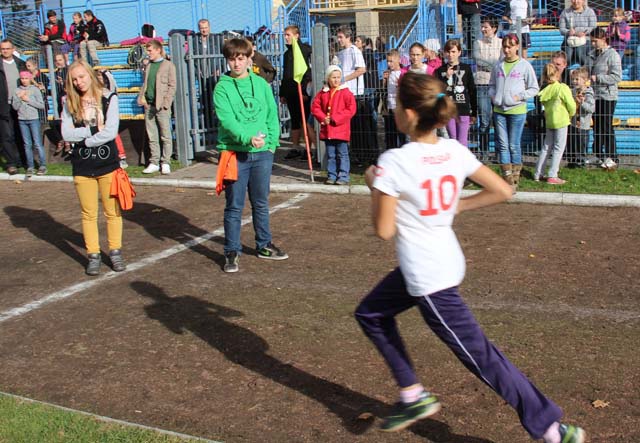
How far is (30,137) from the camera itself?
1394cm

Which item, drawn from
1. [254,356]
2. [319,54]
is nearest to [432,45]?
[319,54]

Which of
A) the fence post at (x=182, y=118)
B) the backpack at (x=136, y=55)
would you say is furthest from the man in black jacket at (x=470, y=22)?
the backpack at (x=136, y=55)

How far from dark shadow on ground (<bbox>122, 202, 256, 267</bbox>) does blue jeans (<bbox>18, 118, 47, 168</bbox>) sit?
366 cm

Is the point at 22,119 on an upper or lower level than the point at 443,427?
upper

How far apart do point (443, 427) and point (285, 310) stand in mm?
2272

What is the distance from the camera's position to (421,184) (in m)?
3.81

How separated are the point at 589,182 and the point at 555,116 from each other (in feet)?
3.33

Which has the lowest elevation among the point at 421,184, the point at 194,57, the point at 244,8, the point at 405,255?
the point at 405,255

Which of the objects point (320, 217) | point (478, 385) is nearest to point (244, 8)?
point (320, 217)

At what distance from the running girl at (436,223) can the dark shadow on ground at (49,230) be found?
513 centimetres

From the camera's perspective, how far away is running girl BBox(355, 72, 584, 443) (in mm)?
3791

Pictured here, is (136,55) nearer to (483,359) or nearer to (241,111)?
(241,111)

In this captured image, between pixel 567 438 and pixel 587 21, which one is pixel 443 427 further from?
pixel 587 21

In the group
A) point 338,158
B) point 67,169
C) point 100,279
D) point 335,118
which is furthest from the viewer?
point 67,169
